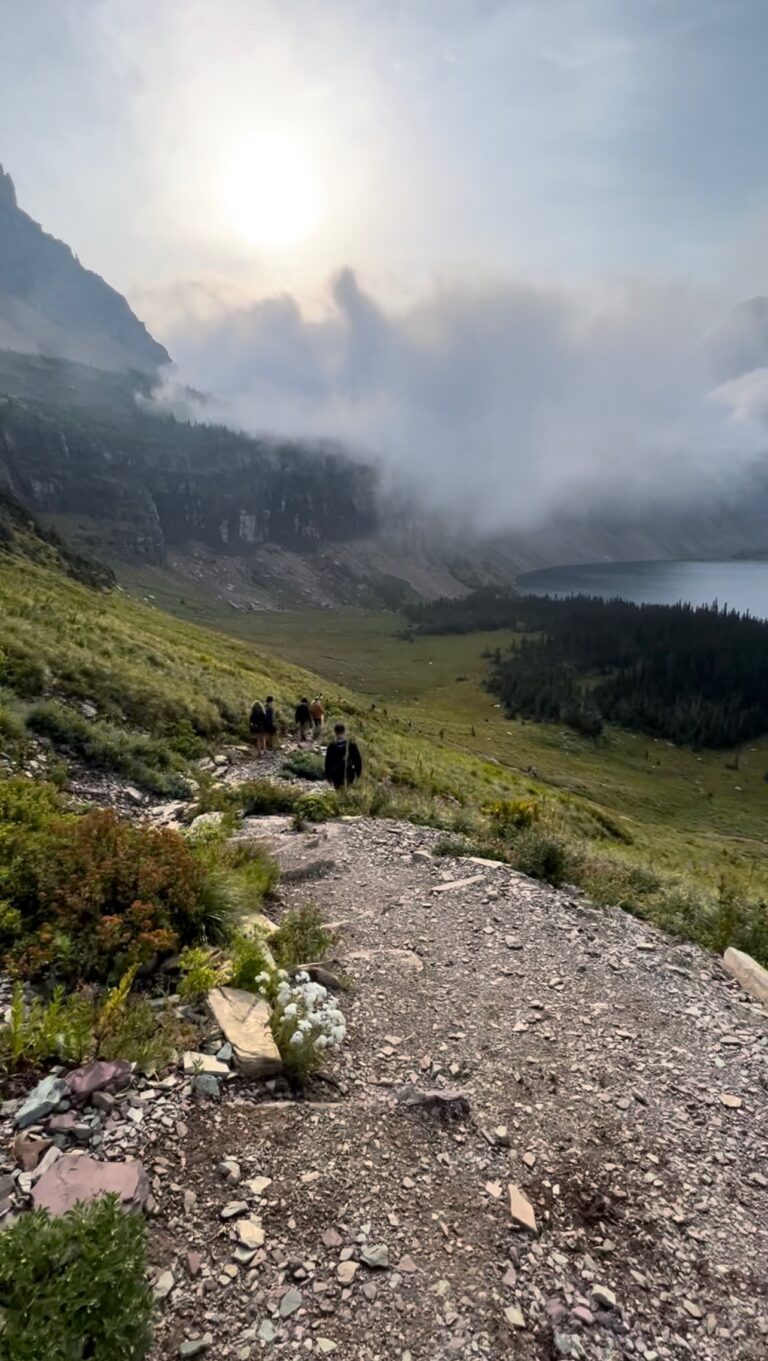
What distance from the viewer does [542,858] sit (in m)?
13.1

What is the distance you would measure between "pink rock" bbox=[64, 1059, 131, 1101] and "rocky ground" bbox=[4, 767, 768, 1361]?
138 mm

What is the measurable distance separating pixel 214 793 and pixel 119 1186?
1133 centimetres

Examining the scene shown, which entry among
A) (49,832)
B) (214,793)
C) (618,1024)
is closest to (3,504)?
(214,793)

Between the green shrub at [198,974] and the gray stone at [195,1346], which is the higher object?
the green shrub at [198,974]

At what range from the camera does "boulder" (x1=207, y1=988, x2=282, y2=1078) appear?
5.81 metres

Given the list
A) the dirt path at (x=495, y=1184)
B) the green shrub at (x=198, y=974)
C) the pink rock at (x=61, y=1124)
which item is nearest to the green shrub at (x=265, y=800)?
the dirt path at (x=495, y=1184)

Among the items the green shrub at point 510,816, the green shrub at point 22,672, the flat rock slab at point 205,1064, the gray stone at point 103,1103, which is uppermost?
the green shrub at point 22,672

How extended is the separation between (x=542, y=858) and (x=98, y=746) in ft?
35.1

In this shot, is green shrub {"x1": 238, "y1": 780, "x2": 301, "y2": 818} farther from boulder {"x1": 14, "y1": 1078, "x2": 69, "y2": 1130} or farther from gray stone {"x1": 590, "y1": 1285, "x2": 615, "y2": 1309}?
gray stone {"x1": 590, "y1": 1285, "x2": 615, "y2": 1309}

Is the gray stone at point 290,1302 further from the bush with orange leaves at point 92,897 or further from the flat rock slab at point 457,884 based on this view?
the flat rock slab at point 457,884

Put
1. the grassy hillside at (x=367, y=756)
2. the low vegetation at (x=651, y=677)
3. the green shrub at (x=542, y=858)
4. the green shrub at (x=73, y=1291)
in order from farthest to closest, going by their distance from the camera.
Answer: the low vegetation at (x=651, y=677) < the grassy hillside at (x=367, y=756) < the green shrub at (x=542, y=858) < the green shrub at (x=73, y=1291)

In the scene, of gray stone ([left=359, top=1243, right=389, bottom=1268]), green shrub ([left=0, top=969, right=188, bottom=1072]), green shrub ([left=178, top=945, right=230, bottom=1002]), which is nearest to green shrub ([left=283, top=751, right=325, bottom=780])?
green shrub ([left=178, top=945, right=230, bottom=1002])

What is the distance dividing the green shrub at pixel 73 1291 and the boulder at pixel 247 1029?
7.10 feet

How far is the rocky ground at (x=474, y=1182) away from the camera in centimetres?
403
